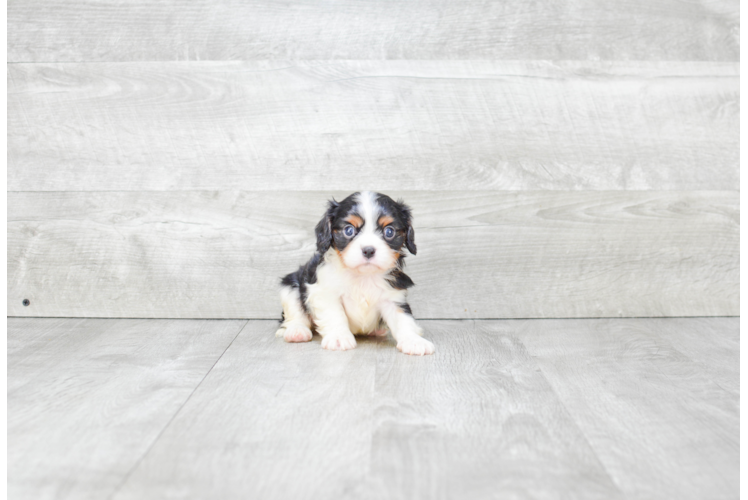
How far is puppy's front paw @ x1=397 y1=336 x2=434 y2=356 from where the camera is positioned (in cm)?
216

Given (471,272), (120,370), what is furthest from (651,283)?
(120,370)

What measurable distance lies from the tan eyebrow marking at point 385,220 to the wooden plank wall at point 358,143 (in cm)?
56

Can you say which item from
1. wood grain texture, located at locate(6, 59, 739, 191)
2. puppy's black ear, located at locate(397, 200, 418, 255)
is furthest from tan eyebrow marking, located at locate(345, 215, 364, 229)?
wood grain texture, located at locate(6, 59, 739, 191)

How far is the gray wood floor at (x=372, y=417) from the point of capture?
1.24 m

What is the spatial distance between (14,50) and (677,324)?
2.96 metres

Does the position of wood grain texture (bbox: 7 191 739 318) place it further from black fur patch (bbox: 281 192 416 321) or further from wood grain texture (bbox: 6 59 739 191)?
black fur patch (bbox: 281 192 416 321)

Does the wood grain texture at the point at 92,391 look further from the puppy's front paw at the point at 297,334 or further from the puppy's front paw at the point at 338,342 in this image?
the puppy's front paw at the point at 338,342

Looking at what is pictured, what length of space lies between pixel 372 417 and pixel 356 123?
1.46 meters

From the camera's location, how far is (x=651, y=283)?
110 inches

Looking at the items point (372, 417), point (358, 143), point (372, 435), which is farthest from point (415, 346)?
point (358, 143)

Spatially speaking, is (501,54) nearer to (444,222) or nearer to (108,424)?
(444,222)

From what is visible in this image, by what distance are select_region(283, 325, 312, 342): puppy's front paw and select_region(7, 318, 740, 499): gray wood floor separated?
6 cm

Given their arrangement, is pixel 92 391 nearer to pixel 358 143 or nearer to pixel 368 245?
pixel 368 245

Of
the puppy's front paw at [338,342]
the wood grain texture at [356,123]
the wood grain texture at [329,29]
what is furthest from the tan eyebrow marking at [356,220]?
the wood grain texture at [329,29]
